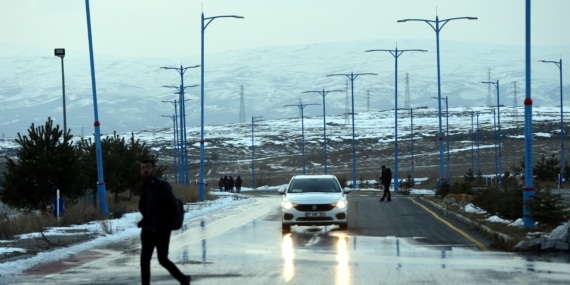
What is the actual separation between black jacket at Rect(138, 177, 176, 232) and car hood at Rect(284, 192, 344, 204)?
14559 millimetres

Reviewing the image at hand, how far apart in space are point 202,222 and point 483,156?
429 ft

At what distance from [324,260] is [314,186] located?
11.1 metres

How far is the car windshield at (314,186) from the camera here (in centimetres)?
3002

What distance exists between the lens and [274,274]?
55.2ft

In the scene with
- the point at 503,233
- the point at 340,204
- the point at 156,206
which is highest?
the point at 156,206

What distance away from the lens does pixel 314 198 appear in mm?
28766

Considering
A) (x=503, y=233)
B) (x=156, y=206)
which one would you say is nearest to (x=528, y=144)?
(x=503, y=233)

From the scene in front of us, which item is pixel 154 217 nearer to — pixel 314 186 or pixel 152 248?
pixel 152 248

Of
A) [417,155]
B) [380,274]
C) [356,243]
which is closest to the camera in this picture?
[380,274]

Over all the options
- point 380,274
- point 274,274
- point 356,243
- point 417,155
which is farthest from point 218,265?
point 417,155

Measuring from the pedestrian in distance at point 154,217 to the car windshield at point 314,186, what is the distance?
629 inches

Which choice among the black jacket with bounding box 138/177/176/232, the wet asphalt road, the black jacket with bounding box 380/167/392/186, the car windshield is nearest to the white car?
the wet asphalt road

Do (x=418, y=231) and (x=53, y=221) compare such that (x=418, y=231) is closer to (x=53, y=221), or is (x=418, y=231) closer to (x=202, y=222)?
(x=202, y=222)

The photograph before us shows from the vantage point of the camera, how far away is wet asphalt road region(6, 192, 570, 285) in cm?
Result: 1609
